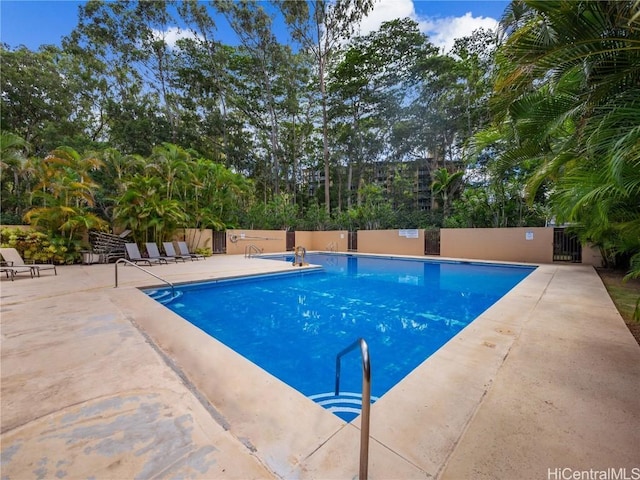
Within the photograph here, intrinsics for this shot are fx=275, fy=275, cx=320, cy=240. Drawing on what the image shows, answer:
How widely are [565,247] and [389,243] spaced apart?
26.2 ft

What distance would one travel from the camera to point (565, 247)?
11734 mm

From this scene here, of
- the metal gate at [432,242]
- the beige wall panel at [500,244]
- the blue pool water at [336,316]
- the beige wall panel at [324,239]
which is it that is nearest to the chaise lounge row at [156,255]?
the blue pool water at [336,316]

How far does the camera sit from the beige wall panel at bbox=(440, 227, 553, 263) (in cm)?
1220

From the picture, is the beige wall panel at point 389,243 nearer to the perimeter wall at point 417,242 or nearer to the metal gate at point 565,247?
the perimeter wall at point 417,242

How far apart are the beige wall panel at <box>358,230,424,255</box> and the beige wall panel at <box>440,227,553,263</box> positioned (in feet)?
4.24

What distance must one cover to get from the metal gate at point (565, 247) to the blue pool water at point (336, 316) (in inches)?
143

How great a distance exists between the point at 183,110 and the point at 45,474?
2556 cm

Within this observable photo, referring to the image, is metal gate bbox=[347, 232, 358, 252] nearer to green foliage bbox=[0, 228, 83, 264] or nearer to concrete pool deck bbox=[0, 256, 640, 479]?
green foliage bbox=[0, 228, 83, 264]

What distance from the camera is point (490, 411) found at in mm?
1969

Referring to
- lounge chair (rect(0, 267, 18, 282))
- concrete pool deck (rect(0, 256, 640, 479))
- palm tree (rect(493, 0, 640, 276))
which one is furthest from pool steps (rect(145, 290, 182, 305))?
palm tree (rect(493, 0, 640, 276))

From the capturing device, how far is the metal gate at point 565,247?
449 inches

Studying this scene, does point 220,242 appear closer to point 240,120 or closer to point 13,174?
point 13,174

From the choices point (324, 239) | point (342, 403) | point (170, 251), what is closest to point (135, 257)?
point (170, 251)

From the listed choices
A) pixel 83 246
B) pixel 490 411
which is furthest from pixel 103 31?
pixel 490 411
